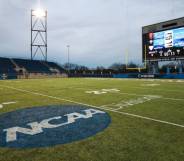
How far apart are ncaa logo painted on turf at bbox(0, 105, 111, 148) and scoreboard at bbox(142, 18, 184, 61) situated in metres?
23.6

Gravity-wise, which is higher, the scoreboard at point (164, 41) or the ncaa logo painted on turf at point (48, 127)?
the scoreboard at point (164, 41)

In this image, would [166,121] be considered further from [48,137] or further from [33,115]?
[33,115]

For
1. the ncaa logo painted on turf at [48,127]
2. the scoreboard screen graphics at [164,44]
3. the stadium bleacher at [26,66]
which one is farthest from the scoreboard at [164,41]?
the stadium bleacher at [26,66]

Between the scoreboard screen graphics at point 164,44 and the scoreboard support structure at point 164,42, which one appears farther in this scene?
the scoreboard support structure at point 164,42

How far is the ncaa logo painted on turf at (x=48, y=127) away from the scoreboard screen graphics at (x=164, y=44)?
924 inches

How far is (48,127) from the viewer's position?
12.8 feet

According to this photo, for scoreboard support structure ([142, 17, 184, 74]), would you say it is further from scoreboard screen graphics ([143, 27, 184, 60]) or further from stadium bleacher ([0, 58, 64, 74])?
stadium bleacher ([0, 58, 64, 74])

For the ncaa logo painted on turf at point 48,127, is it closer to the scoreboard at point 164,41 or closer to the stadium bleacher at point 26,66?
the scoreboard at point 164,41

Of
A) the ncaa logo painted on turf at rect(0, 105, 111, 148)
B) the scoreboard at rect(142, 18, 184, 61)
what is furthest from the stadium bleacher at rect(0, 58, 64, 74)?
the ncaa logo painted on turf at rect(0, 105, 111, 148)

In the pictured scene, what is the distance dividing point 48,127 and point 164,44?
2581 cm

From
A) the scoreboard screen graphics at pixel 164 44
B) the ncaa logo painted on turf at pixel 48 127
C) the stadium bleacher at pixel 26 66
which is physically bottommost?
the ncaa logo painted on turf at pixel 48 127

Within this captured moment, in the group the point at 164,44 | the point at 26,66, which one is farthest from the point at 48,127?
the point at 26,66

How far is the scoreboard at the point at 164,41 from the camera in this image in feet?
82.9

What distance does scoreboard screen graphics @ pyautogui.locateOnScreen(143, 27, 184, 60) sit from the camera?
25188 mm
